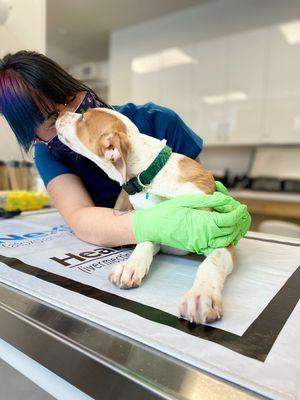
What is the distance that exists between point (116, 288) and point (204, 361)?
0.22m

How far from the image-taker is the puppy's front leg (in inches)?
19.7

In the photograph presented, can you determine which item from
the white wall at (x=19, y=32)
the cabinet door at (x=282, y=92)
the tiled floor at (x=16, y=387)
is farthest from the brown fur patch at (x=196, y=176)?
the cabinet door at (x=282, y=92)

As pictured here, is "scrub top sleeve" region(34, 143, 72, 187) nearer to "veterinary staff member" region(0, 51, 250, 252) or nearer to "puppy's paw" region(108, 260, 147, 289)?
"veterinary staff member" region(0, 51, 250, 252)

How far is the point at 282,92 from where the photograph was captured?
2719mm

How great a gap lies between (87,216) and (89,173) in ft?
0.80

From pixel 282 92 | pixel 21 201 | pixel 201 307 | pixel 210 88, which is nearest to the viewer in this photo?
pixel 201 307

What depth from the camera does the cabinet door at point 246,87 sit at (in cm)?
283

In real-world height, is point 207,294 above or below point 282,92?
below

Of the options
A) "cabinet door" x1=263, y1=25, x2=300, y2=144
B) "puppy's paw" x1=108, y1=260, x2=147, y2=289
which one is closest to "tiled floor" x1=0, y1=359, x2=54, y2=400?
"puppy's paw" x1=108, y1=260, x2=147, y2=289

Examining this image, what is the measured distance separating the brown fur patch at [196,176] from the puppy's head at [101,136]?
0.13 metres

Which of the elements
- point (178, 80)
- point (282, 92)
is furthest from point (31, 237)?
point (178, 80)

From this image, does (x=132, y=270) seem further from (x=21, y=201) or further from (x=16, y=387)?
(x=21, y=201)

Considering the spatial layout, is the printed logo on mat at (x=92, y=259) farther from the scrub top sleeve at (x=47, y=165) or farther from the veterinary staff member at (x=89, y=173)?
the scrub top sleeve at (x=47, y=165)

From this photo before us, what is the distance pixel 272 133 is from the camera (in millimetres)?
2789
